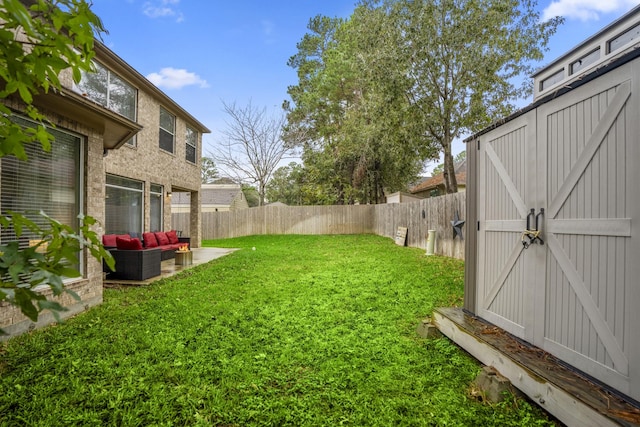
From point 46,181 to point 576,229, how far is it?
597 centimetres

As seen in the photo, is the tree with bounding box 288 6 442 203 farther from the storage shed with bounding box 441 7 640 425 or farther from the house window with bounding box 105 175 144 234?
the storage shed with bounding box 441 7 640 425

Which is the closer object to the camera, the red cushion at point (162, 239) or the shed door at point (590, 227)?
the shed door at point (590, 227)

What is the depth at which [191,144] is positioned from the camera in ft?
42.6

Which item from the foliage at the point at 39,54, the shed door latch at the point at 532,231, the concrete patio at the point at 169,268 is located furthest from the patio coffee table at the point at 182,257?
the foliage at the point at 39,54

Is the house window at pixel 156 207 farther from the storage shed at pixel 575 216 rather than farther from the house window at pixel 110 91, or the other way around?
the storage shed at pixel 575 216

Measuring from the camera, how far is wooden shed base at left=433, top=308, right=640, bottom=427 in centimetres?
183

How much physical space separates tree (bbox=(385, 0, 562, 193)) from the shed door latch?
988 cm

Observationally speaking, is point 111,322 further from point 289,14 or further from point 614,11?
point 289,14

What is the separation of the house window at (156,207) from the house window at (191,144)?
2354 millimetres

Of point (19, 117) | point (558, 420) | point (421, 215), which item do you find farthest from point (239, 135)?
point (558, 420)

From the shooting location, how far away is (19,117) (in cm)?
385

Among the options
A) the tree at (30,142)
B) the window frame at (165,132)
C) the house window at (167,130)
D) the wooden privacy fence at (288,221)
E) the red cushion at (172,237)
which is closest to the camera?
the tree at (30,142)

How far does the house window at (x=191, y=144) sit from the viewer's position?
12.7 m

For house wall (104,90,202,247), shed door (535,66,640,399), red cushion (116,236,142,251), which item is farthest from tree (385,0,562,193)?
red cushion (116,236,142,251)
